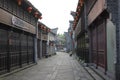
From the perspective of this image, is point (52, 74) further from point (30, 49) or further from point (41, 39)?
point (41, 39)

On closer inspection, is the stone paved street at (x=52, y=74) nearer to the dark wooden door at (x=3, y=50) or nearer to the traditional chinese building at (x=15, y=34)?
the dark wooden door at (x=3, y=50)

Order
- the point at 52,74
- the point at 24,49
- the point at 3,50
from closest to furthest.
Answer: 1. the point at 3,50
2. the point at 52,74
3. the point at 24,49

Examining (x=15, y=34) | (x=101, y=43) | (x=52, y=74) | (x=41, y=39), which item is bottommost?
(x=52, y=74)

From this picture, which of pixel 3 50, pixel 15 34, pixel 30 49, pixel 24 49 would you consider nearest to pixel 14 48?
pixel 15 34

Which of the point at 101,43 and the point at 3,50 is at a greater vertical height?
the point at 101,43

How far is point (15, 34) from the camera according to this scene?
853 inches

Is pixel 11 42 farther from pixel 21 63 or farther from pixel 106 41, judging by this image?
pixel 106 41

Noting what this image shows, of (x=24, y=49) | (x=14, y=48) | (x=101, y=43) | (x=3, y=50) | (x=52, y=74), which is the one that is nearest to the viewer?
(x=101, y=43)

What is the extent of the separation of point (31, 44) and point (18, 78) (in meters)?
13.0

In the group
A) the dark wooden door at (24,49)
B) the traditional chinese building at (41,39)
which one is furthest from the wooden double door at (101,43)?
the traditional chinese building at (41,39)

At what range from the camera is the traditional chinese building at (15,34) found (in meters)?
18.0

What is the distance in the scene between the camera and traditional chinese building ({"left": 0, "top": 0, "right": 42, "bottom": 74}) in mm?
18047

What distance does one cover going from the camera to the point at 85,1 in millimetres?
25500

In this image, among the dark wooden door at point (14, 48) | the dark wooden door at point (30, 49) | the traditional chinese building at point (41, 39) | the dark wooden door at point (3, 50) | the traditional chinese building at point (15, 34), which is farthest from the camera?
the traditional chinese building at point (41, 39)
